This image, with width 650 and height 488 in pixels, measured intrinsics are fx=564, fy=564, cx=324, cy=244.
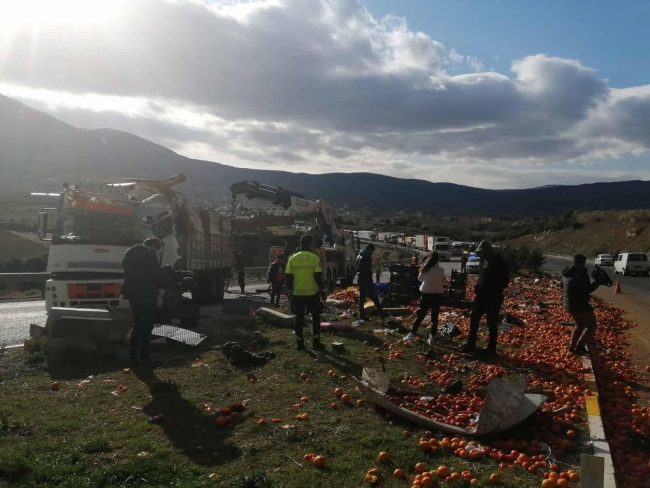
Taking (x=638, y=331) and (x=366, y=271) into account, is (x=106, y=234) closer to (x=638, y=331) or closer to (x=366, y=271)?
(x=366, y=271)

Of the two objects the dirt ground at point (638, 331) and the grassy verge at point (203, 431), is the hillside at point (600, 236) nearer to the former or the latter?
the dirt ground at point (638, 331)

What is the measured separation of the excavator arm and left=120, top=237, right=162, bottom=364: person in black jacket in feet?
39.0

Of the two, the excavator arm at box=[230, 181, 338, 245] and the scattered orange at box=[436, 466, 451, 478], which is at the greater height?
the excavator arm at box=[230, 181, 338, 245]

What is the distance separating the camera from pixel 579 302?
35.1ft

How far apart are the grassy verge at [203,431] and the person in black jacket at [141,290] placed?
52 centimetres

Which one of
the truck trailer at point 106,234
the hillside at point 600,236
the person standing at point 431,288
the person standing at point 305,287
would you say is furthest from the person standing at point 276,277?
the hillside at point 600,236

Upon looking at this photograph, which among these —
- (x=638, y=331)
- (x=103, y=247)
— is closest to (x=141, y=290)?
(x=103, y=247)

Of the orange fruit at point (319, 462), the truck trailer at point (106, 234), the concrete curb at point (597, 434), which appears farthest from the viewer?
the truck trailer at point (106, 234)

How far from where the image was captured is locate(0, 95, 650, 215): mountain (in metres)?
132

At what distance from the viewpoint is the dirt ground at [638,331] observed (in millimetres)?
10098

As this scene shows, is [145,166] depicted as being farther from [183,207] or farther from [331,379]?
[331,379]

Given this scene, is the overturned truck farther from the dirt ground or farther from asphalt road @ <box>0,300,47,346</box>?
the dirt ground

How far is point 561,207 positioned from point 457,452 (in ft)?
575

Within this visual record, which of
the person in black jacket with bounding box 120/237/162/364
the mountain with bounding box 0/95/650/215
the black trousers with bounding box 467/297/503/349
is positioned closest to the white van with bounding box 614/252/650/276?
the black trousers with bounding box 467/297/503/349
